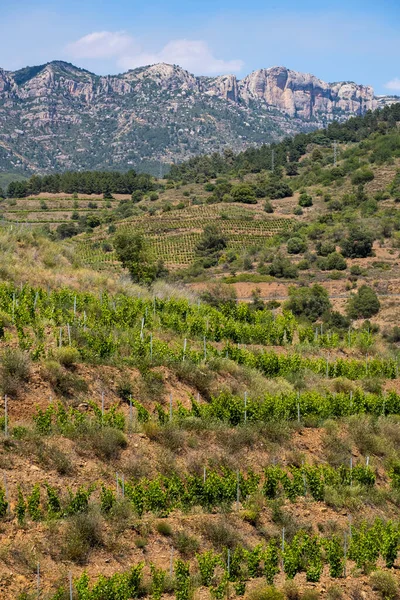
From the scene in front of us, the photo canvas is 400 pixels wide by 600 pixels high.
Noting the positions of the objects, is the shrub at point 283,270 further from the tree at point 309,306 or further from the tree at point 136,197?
the tree at point 136,197

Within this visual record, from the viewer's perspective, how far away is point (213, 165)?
128 m

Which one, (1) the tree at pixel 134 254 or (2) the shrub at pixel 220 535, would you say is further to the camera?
(1) the tree at pixel 134 254

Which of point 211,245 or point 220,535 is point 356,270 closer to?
point 211,245

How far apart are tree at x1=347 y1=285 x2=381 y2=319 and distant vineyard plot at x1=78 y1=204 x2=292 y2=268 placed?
23.4 meters

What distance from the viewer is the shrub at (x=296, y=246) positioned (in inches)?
2704

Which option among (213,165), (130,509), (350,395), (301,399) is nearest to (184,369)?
(301,399)

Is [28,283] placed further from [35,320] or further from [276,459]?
[276,459]

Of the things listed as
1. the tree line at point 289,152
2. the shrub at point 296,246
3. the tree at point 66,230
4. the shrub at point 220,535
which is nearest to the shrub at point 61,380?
the shrub at point 220,535

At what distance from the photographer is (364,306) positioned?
1939 inches

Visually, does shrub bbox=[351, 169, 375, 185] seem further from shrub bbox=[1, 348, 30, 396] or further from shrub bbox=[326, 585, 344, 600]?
shrub bbox=[326, 585, 344, 600]

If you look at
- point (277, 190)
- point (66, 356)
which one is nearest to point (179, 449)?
point (66, 356)

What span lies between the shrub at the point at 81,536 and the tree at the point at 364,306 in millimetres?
37895

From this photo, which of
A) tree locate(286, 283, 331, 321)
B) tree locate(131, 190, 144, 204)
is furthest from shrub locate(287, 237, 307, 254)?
tree locate(131, 190, 144, 204)

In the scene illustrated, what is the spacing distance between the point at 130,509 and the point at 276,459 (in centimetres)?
517
